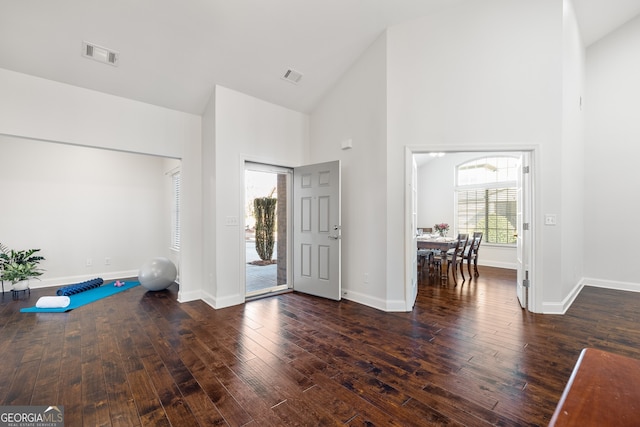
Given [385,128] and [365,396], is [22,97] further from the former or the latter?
[365,396]

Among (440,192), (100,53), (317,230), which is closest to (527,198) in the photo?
(317,230)

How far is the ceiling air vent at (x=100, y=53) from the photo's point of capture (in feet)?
10.4

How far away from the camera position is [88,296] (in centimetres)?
458

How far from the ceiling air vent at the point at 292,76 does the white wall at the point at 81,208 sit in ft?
12.5

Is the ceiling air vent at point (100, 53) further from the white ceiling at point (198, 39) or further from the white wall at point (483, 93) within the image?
the white wall at point (483, 93)

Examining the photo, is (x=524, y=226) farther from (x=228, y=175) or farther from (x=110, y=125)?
(x=110, y=125)

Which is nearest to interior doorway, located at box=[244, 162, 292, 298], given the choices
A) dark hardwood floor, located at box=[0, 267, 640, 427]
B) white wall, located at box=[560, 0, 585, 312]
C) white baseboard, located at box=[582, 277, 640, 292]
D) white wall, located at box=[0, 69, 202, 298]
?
white wall, located at box=[0, 69, 202, 298]

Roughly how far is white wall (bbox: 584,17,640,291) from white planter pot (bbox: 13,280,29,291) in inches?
388

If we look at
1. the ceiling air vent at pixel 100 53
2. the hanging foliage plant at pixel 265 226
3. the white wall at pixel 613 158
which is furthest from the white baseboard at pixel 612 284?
the ceiling air vent at pixel 100 53

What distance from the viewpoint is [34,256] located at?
513 centimetres

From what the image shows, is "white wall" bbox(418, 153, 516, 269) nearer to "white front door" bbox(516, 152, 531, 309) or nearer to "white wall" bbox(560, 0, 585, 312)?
"white wall" bbox(560, 0, 585, 312)

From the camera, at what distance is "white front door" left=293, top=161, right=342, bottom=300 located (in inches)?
169

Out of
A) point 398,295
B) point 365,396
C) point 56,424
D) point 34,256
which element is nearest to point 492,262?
point 398,295

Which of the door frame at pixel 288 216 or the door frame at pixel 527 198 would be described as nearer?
the door frame at pixel 527 198
